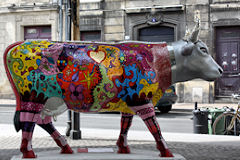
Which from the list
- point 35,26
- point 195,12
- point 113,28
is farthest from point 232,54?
point 35,26

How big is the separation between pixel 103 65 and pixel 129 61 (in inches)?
14.4

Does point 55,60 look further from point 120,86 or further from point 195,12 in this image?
point 195,12

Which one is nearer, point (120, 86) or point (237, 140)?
point (120, 86)

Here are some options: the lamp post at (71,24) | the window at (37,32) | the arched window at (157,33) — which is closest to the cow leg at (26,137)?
the lamp post at (71,24)

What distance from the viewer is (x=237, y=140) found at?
7062 millimetres

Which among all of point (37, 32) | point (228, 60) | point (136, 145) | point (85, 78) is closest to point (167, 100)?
point (228, 60)

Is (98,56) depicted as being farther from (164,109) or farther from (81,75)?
(164,109)

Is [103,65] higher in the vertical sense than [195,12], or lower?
lower

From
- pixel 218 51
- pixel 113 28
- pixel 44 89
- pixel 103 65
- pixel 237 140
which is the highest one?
pixel 113 28

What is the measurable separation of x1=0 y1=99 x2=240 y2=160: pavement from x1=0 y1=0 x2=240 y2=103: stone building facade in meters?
11.5

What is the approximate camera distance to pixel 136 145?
6.55 metres

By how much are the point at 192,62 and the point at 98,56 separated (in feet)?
4.50

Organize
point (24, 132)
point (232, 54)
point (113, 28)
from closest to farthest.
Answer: point (24, 132) < point (232, 54) < point (113, 28)

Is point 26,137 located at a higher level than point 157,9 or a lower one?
lower
